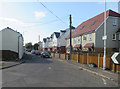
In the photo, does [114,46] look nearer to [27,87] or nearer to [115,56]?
[115,56]

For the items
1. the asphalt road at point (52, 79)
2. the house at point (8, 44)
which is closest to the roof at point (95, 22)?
the house at point (8, 44)

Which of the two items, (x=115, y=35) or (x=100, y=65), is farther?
(x=115, y=35)

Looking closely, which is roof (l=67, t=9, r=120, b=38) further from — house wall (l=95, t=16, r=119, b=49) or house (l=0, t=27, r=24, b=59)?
A: house (l=0, t=27, r=24, b=59)

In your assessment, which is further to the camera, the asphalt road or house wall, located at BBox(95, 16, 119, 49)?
house wall, located at BBox(95, 16, 119, 49)

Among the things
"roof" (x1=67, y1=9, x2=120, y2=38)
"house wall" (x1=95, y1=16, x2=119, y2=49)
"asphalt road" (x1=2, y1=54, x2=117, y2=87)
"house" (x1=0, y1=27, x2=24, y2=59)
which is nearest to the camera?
"asphalt road" (x1=2, y1=54, x2=117, y2=87)

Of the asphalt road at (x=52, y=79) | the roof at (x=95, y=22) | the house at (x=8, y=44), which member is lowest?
the asphalt road at (x=52, y=79)

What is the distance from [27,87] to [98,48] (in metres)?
20.7

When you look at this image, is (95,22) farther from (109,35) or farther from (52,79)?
(52,79)

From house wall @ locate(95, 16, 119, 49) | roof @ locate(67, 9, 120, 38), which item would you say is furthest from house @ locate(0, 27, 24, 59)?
house wall @ locate(95, 16, 119, 49)

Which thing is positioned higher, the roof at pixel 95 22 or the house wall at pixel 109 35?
the roof at pixel 95 22

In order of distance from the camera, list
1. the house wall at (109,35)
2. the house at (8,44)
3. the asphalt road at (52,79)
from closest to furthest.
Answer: the asphalt road at (52,79), the house at (8,44), the house wall at (109,35)

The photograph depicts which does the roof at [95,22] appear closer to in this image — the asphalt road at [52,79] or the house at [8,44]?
the house at [8,44]

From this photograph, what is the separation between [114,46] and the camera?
83.9 ft

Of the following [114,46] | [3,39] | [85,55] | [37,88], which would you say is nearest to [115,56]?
[85,55]
